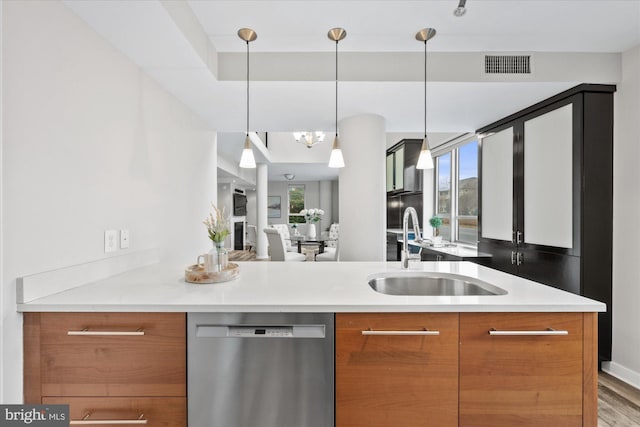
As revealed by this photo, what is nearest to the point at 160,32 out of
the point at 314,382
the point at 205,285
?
the point at 205,285

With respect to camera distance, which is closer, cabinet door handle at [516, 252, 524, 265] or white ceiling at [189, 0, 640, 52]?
white ceiling at [189, 0, 640, 52]

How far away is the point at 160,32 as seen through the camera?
1.53 m

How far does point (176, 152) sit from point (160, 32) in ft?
3.33

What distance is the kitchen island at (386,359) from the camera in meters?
1.08

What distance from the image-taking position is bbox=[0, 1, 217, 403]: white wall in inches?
42.1

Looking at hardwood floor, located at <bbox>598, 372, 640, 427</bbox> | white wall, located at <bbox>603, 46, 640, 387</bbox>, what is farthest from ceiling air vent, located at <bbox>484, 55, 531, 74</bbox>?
hardwood floor, located at <bbox>598, 372, 640, 427</bbox>

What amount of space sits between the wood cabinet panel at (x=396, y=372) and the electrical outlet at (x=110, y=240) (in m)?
1.32

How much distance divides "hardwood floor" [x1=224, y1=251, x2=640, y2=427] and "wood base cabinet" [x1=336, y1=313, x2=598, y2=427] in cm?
106

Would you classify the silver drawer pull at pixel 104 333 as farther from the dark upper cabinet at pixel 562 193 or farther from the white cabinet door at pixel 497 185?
the white cabinet door at pixel 497 185

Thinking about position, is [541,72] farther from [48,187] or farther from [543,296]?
[48,187]

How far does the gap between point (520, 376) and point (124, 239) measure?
2.04 m

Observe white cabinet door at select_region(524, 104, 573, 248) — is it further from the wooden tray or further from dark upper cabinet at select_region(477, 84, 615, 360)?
the wooden tray

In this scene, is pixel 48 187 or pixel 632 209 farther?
pixel 632 209

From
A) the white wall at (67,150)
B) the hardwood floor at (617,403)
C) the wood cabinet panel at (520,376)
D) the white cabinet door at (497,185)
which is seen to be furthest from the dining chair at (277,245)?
the hardwood floor at (617,403)
